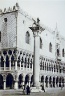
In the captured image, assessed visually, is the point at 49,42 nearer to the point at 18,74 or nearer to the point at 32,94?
the point at 18,74

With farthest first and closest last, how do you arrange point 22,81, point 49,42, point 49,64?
point 49,64
point 49,42
point 22,81

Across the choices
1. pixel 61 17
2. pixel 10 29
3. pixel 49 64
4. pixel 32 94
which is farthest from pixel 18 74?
pixel 61 17

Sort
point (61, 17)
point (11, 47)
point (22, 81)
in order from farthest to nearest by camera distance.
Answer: point (22, 81), point (11, 47), point (61, 17)

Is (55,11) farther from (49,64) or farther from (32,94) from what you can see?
(49,64)

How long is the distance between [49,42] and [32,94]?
160 inches

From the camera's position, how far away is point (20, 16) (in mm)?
7809

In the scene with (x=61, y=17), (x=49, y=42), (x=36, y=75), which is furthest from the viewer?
(x=49, y=42)

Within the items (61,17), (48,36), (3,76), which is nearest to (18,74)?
(3,76)

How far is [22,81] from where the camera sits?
802cm

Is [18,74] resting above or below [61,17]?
below

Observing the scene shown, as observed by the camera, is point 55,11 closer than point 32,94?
Yes

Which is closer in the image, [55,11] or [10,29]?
[55,11]

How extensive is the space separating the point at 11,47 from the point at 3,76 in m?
0.80

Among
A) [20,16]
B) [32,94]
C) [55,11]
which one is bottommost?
[32,94]
